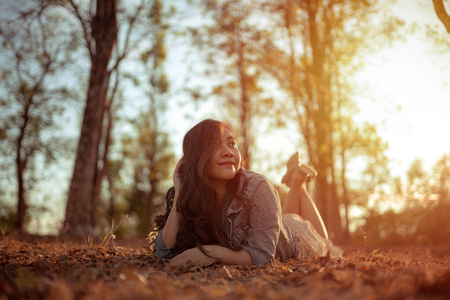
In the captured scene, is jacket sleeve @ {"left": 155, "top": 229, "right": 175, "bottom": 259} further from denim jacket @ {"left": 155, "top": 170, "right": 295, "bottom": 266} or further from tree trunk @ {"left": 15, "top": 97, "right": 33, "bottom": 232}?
tree trunk @ {"left": 15, "top": 97, "right": 33, "bottom": 232}

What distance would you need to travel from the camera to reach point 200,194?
342cm

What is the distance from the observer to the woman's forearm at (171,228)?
11.4 feet

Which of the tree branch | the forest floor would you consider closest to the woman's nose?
the forest floor

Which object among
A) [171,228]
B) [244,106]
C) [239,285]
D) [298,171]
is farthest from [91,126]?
[244,106]

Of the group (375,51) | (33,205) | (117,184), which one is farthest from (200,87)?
(117,184)

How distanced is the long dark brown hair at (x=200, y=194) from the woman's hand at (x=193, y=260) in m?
0.11

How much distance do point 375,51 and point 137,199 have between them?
15837 mm

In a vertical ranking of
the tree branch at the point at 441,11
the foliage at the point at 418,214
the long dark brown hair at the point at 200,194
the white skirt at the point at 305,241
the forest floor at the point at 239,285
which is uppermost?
the tree branch at the point at 441,11

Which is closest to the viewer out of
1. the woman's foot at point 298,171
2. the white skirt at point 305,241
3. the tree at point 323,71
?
the white skirt at point 305,241

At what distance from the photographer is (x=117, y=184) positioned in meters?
23.5

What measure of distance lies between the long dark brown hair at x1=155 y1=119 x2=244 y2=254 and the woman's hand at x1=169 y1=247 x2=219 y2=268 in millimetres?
108

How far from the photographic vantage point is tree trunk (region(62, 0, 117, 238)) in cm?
735

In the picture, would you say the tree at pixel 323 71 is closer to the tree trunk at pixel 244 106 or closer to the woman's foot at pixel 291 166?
the tree trunk at pixel 244 106

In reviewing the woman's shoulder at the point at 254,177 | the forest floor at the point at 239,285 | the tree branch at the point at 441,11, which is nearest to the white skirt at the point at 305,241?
the woman's shoulder at the point at 254,177
